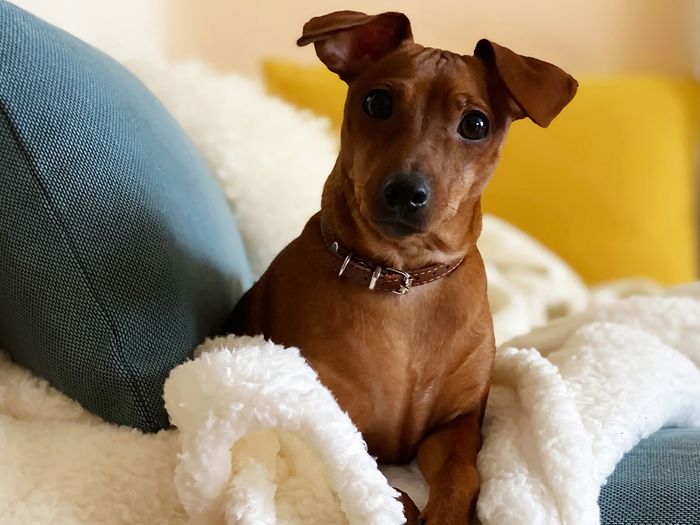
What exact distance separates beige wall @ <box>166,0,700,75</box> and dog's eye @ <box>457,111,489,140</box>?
1594 millimetres

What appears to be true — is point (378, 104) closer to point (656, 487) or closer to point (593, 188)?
point (656, 487)

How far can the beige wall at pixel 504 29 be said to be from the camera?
254 cm

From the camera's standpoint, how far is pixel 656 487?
2.94ft

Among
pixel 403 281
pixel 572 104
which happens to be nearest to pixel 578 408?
pixel 403 281

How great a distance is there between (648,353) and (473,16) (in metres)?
1.67

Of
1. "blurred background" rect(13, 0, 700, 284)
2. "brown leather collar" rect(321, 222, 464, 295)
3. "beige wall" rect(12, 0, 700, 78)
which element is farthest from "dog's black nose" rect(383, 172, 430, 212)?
"beige wall" rect(12, 0, 700, 78)

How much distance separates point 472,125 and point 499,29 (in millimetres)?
1693

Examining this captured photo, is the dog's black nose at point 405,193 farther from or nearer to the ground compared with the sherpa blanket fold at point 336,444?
farther from the ground

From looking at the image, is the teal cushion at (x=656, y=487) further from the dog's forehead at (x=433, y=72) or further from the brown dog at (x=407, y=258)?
the dog's forehead at (x=433, y=72)

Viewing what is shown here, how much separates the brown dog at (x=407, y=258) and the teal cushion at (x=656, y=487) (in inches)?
6.3

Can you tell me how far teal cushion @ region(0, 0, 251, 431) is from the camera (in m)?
0.89

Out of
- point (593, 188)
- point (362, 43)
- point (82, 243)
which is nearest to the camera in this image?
point (82, 243)

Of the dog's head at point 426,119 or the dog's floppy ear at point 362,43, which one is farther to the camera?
the dog's floppy ear at point 362,43

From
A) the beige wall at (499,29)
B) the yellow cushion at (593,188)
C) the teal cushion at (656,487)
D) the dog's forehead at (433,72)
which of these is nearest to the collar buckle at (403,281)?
the dog's forehead at (433,72)
